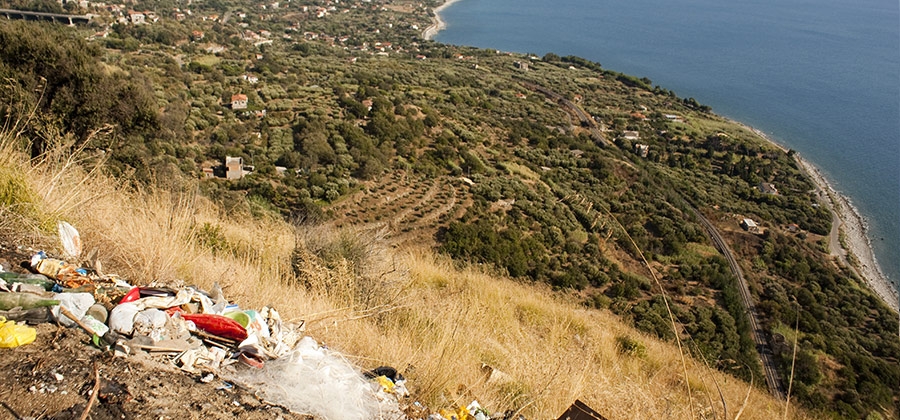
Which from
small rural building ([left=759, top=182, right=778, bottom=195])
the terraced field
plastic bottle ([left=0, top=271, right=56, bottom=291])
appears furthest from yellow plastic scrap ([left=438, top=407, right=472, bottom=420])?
small rural building ([left=759, top=182, right=778, bottom=195])

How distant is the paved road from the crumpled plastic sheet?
10.1 metres

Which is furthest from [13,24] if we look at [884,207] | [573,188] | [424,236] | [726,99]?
[726,99]

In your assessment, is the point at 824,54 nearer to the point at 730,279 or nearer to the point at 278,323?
the point at 730,279

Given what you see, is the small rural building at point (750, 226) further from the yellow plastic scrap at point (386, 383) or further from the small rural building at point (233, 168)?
the yellow plastic scrap at point (386, 383)

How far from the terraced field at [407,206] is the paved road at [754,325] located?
988 cm

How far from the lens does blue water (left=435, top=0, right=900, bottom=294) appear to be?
3403 cm

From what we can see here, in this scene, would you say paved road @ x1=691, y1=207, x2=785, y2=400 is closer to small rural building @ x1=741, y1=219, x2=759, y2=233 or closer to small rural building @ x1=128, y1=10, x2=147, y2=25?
small rural building @ x1=741, y1=219, x2=759, y2=233

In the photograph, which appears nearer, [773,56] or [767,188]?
[767,188]

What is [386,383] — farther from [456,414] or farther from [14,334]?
[14,334]

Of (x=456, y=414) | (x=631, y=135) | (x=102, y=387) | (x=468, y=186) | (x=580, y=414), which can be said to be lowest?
(x=631, y=135)

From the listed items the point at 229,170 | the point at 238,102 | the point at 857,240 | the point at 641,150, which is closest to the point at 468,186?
the point at 229,170

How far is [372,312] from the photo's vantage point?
3.55 metres

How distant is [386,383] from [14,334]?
4.77 ft

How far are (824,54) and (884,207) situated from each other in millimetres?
44473
